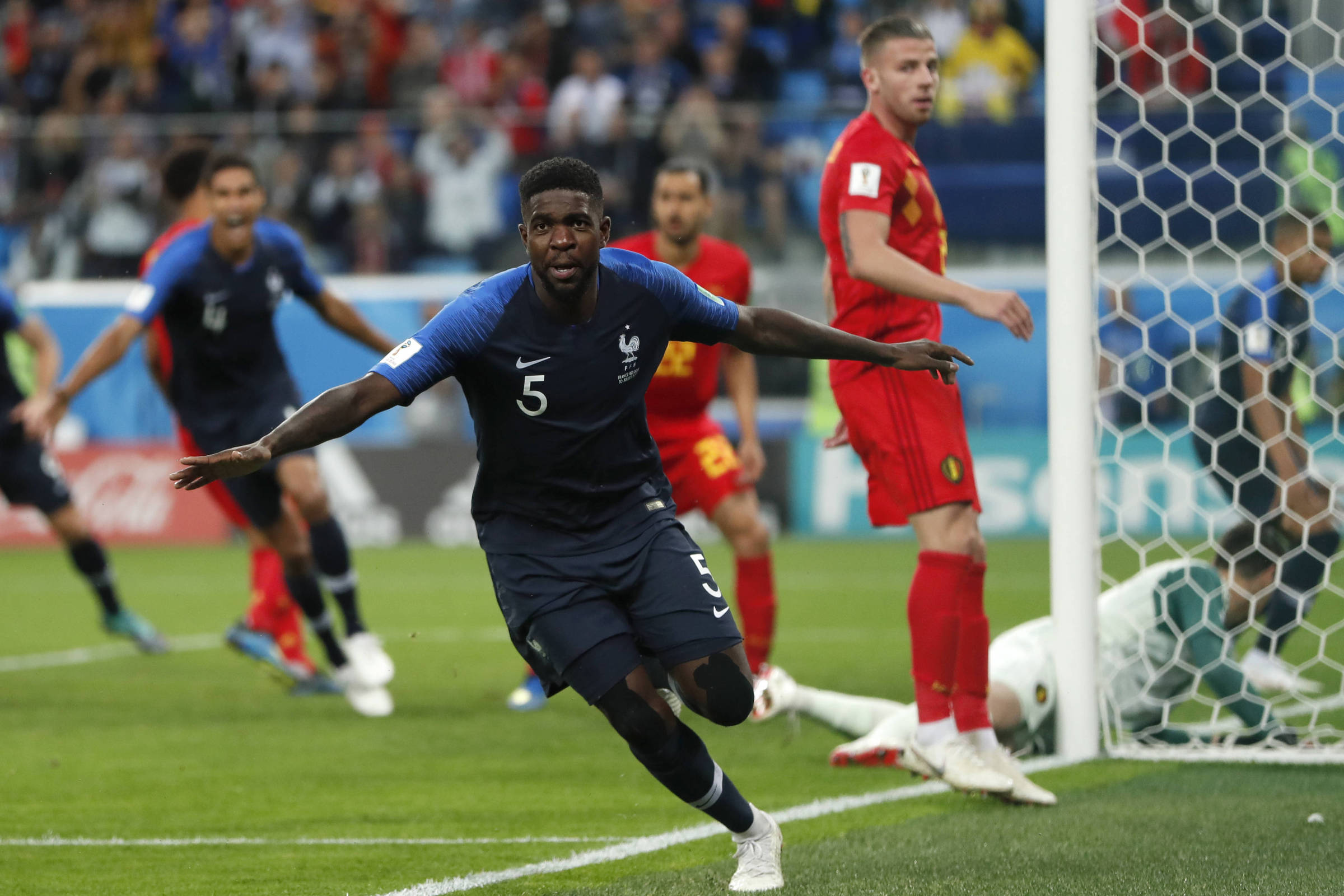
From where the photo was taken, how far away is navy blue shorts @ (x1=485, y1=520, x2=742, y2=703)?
159 inches

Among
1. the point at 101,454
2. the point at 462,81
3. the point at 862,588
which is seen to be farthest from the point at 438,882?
the point at 462,81

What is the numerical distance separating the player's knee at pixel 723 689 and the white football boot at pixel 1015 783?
1.32 m

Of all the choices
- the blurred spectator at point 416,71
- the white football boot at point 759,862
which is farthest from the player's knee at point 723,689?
the blurred spectator at point 416,71

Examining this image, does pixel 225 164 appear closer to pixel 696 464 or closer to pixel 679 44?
pixel 696 464

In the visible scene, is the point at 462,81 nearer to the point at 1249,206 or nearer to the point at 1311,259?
the point at 1249,206

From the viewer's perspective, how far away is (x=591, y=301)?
13.3 feet

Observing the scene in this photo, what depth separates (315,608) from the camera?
7785 mm

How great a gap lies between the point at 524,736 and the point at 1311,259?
11.7 ft

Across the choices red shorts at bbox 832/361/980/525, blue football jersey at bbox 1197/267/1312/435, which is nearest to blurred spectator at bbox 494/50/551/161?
blue football jersey at bbox 1197/267/1312/435

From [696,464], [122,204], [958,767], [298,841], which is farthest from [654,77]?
[298,841]

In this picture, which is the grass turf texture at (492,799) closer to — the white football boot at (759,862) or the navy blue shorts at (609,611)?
the white football boot at (759,862)

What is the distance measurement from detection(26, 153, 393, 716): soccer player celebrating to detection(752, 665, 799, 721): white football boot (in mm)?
2010

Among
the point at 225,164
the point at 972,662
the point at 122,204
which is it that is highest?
the point at 122,204

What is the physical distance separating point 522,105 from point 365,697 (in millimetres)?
12101
